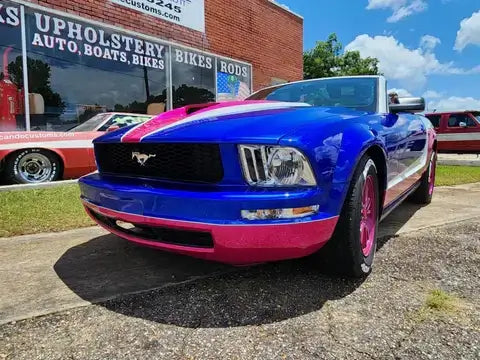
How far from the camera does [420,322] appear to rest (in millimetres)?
2055

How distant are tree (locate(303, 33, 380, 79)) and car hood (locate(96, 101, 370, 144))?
3036 centimetres

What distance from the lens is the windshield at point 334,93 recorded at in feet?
11.1

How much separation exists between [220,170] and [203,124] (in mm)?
364

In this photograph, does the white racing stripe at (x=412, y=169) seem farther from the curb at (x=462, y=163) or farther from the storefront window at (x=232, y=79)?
the curb at (x=462, y=163)

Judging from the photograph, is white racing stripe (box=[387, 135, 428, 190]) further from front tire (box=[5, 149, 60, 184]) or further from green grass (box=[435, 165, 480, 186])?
front tire (box=[5, 149, 60, 184])

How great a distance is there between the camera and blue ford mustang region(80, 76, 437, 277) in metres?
2.05

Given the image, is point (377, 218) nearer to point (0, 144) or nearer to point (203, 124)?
point (203, 124)

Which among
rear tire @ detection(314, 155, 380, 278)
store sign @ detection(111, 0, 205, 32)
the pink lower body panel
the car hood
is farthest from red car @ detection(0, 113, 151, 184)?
rear tire @ detection(314, 155, 380, 278)

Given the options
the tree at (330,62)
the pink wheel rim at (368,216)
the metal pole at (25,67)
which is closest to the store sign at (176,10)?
Result: the metal pole at (25,67)

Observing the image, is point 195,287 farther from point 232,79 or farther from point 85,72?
point 232,79

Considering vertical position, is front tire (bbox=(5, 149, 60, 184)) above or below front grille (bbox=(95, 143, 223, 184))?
below

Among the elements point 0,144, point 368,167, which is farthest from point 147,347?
point 0,144

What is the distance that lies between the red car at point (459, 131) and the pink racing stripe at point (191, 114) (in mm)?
15915

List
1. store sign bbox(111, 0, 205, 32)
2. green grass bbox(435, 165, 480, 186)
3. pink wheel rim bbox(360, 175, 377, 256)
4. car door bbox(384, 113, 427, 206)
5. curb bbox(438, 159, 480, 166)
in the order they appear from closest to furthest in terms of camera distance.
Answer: pink wheel rim bbox(360, 175, 377, 256)
car door bbox(384, 113, 427, 206)
green grass bbox(435, 165, 480, 186)
store sign bbox(111, 0, 205, 32)
curb bbox(438, 159, 480, 166)
